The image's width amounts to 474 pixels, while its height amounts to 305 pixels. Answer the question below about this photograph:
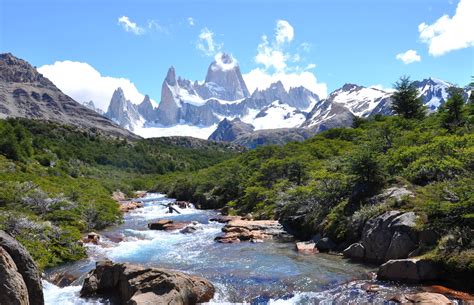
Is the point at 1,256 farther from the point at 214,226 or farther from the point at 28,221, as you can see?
the point at 214,226

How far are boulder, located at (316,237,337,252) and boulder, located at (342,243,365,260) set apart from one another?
1716 mm

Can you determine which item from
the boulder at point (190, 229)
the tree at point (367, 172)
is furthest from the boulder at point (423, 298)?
the boulder at point (190, 229)

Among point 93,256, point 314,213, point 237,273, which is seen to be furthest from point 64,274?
point 314,213

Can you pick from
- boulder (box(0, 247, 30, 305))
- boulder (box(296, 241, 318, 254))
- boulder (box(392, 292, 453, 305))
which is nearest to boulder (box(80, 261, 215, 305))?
boulder (box(0, 247, 30, 305))

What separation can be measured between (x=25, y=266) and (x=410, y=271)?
1532cm

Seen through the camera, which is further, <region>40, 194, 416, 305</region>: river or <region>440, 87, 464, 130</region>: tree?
<region>440, 87, 464, 130</region>: tree

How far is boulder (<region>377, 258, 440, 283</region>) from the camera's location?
17078mm

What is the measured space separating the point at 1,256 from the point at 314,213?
2335 centimetres

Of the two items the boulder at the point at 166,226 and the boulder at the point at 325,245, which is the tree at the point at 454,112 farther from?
the boulder at the point at 166,226

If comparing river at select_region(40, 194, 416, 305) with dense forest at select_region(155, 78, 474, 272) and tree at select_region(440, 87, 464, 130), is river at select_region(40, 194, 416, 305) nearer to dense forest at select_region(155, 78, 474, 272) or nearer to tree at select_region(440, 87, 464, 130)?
dense forest at select_region(155, 78, 474, 272)

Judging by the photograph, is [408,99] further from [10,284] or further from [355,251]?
[10,284]

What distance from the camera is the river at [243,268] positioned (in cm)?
1680

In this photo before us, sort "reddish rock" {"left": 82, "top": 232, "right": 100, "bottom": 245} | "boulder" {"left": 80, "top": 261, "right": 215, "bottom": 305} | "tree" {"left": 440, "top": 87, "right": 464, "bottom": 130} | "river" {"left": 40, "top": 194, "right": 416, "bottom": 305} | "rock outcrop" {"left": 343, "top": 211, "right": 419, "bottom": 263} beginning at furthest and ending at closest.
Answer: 1. "tree" {"left": 440, "top": 87, "right": 464, "bottom": 130}
2. "reddish rock" {"left": 82, "top": 232, "right": 100, "bottom": 245}
3. "rock outcrop" {"left": 343, "top": 211, "right": 419, "bottom": 263}
4. "river" {"left": 40, "top": 194, "right": 416, "bottom": 305}
5. "boulder" {"left": 80, "top": 261, "right": 215, "bottom": 305}

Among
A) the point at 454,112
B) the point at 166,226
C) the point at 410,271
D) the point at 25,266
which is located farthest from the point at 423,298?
the point at 454,112
